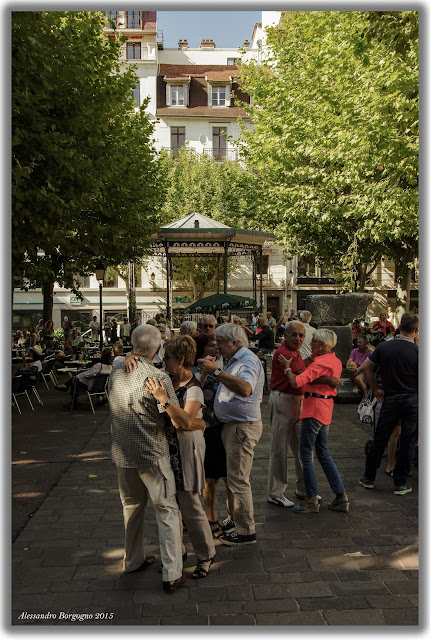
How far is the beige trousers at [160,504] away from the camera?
4020mm

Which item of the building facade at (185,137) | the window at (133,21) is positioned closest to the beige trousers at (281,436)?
the building facade at (185,137)

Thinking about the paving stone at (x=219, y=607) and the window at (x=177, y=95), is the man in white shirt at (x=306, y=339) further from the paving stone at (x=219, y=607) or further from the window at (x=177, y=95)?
the window at (x=177, y=95)

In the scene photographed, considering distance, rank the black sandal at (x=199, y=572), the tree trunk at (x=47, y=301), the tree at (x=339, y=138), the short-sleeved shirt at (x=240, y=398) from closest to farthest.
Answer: the black sandal at (x=199, y=572) < the short-sleeved shirt at (x=240, y=398) < the tree at (x=339, y=138) < the tree trunk at (x=47, y=301)

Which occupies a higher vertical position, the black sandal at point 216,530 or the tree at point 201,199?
the tree at point 201,199

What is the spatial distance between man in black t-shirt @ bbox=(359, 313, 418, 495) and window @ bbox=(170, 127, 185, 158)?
3989cm

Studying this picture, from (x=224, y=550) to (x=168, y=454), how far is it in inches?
45.4

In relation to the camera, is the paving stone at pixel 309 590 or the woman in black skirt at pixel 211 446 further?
the woman in black skirt at pixel 211 446

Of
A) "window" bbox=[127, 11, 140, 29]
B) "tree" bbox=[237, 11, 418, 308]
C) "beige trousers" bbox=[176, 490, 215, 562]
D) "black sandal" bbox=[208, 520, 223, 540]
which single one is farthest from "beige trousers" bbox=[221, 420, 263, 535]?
"window" bbox=[127, 11, 140, 29]

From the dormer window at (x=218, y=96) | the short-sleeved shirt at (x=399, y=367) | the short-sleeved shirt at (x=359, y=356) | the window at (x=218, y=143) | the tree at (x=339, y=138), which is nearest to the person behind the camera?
the short-sleeved shirt at (x=399, y=367)

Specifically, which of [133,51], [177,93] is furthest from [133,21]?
[177,93]

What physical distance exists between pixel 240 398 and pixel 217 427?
0.36 meters

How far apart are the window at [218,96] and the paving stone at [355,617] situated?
4458 centimetres

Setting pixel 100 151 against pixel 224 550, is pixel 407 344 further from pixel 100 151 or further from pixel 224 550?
pixel 100 151

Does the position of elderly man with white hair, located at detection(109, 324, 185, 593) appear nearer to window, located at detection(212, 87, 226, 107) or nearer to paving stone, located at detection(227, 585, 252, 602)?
paving stone, located at detection(227, 585, 252, 602)
